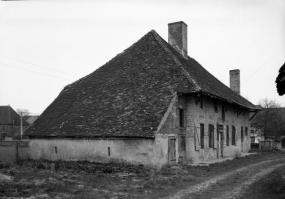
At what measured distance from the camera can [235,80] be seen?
33.8 metres

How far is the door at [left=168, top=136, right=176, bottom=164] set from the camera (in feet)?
55.7

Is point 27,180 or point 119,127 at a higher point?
point 119,127

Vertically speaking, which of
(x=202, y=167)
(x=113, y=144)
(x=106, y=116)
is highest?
(x=106, y=116)

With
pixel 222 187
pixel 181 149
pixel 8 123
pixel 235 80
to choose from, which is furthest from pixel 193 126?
pixel 8 123

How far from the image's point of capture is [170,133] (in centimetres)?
1706

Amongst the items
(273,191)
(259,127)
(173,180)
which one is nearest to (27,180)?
(173,180)

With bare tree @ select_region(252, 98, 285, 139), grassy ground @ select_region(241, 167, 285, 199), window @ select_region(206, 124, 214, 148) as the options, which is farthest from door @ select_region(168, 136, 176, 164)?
bare tree @ select_region(252, 98, 285, 139)

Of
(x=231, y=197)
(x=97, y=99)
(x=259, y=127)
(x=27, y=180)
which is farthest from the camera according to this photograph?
(x=259, y=127)

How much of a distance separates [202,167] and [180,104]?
12.4 feet

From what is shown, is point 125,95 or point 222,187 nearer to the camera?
point 222,187

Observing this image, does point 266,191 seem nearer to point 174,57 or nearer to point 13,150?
point 174,57

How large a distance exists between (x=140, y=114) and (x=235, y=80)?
776 inches

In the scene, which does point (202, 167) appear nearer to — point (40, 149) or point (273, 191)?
point (273, 191)

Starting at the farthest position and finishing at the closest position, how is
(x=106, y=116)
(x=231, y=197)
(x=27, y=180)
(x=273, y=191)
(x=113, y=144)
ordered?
(x=106, y=116), (x=113, y=144), (x=27, y=180), (x=273, y=191), (x=231, y=197)
